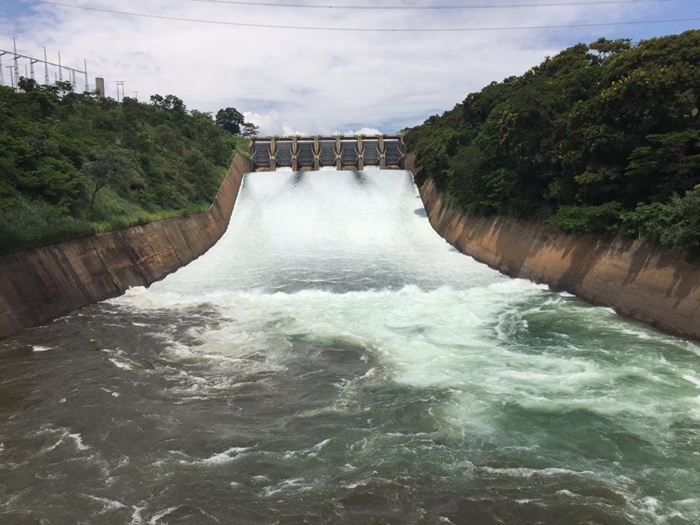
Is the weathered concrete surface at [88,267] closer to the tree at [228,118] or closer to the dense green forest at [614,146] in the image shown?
the dense green forest at [614,146]

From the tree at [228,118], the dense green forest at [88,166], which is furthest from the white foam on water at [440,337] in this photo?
the tree at [228,118]

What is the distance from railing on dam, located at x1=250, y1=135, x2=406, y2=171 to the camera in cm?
5491

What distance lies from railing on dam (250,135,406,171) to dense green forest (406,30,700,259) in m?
29.8

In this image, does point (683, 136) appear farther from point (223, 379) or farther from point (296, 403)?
point (223, 379)

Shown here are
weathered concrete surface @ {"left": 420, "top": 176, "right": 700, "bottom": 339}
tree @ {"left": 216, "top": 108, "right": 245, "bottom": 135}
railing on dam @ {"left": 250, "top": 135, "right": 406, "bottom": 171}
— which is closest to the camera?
weathered concrete surface @ {"left": 420, "top": 176, "right": 700, "bottom": 339}

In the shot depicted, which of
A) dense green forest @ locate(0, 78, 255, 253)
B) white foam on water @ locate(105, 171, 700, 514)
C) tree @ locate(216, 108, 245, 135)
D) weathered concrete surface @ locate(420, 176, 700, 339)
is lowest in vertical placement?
white foam on water @ locate(105, 171, 700, 514)

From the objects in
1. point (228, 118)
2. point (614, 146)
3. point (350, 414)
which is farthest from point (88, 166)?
point (228, 118)

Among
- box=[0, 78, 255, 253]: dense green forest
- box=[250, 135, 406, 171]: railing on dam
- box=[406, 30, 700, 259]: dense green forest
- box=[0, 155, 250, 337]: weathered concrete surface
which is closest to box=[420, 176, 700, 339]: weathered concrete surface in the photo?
box=[406, 30, 700, 259]: dense green forest

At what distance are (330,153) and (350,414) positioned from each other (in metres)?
49.3

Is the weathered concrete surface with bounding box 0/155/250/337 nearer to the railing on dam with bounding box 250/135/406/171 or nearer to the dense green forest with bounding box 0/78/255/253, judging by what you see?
the dense green forest with bounding box 0/78/255/253

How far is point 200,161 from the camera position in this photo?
128 ft

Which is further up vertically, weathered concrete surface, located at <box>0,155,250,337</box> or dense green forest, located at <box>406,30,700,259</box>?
dense green forest, located at <box>406,30,700,259</box>

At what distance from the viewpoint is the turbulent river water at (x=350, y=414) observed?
22.3ft

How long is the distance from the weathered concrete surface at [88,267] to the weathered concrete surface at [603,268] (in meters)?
15.8
